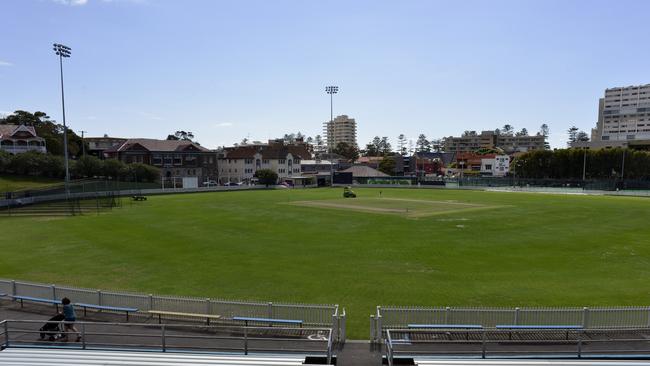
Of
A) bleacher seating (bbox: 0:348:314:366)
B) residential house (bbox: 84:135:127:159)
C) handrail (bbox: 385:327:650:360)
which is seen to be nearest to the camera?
bleacher seating (bbox: 0:348:314:366)

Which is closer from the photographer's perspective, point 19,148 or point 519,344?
point 519,344

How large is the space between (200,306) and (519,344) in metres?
10.8

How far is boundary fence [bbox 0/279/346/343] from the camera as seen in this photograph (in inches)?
551

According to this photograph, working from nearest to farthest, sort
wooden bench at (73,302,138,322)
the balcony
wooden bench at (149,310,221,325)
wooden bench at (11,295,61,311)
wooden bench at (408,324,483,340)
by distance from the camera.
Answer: wooden bench at (408,324,483,340) < wooden bench at (149,310,221,325) < wooden bench at (73,302,138,322) < wooden bench at (11,295,61,311) < the balcony

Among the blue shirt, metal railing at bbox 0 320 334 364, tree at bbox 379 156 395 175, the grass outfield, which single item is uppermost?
tree at bbox 379 156 395 175

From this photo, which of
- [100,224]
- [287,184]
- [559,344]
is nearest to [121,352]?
[559,344]

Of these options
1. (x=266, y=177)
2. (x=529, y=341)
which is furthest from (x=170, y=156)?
(x=529, y=341)

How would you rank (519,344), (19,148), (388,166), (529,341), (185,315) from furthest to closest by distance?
(388,166), (19,148), (185,315), (519,344), (529,341)

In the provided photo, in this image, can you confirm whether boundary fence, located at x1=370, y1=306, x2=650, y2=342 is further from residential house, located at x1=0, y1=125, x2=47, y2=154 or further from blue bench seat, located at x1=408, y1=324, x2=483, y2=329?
residential house, located at x1=0, y1=125, x2=47, y2=154

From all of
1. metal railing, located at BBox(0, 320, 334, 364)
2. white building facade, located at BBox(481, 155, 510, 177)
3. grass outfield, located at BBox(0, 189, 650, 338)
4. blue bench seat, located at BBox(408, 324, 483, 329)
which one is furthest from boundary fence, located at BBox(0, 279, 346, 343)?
white building facade, located at BBox(481, 155, 510, 177)

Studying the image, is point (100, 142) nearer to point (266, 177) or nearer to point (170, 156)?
point (170, 156)

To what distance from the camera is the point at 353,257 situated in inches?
1025

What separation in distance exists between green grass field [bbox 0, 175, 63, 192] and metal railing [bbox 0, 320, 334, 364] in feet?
250

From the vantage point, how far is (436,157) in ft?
612
